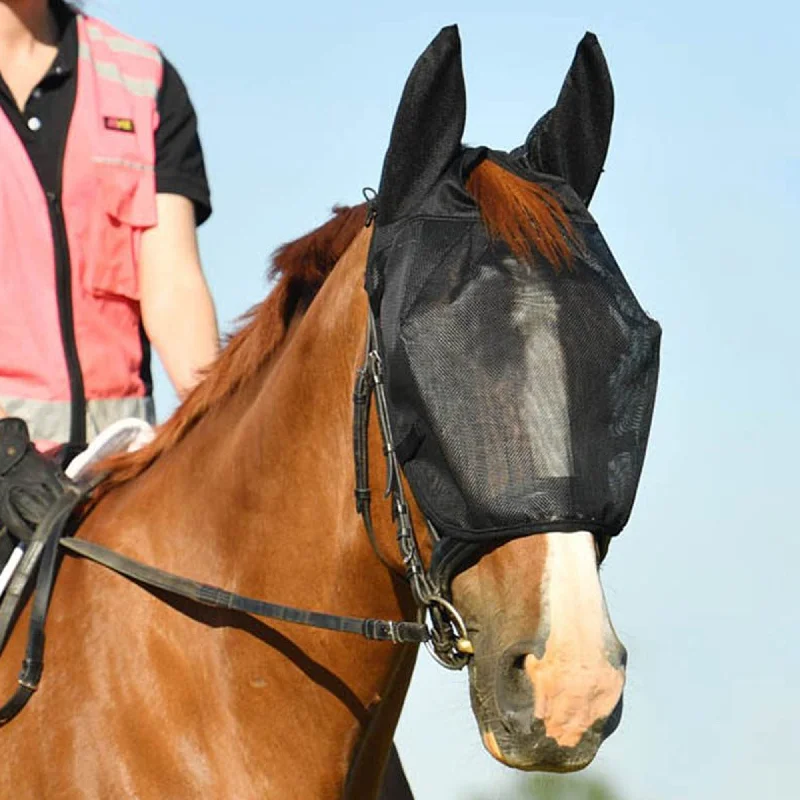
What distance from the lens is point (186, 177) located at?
5.20 m

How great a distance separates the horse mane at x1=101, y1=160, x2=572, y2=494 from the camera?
12.0 feet

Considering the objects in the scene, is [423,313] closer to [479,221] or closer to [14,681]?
[479,221]

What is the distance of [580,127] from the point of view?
4039 mm

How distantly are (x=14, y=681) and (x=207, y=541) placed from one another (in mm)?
602

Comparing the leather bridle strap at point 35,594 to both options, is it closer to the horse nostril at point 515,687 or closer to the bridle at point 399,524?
the bridle at point 399,524

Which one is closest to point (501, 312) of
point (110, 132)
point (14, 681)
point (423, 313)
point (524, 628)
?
point (423, 313)

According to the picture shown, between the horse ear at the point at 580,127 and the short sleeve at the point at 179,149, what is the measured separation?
1487mm

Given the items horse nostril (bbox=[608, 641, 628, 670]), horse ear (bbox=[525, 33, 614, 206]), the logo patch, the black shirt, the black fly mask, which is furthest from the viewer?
the logo patch

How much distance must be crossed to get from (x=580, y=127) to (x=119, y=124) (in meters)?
1.65

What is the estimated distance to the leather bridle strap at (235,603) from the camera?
148 inches

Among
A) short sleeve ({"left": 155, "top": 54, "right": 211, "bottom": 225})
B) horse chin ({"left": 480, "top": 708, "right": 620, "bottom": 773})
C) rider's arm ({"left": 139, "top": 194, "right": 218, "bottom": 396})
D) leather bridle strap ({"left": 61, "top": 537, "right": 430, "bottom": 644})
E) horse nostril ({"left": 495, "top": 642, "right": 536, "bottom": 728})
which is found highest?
short sleeve ({"left": 155, "top": 54, "right": 211, "bottom": 225})

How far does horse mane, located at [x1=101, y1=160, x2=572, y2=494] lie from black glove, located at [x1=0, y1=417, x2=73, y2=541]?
17 cm

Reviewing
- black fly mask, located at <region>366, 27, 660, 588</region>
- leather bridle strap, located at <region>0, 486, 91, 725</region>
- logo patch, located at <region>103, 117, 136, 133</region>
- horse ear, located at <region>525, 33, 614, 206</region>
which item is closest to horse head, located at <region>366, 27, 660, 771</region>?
black fly mask, located at <region>366, 27, 660, 588</region>

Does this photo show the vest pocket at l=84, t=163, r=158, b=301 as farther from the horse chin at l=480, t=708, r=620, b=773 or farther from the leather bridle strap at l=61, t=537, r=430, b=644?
the horse chin at l=480, t=708, r=620, b=773
